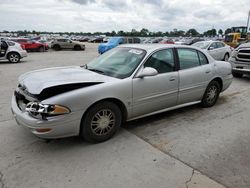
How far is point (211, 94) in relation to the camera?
208 inches

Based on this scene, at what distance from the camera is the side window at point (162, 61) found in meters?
4.08

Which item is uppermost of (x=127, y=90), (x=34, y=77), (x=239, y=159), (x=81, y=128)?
(x=34, y=77)

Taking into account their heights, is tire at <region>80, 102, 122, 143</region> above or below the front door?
below

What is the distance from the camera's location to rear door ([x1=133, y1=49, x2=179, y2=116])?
12.7 ft

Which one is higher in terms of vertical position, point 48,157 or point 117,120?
point 117,120

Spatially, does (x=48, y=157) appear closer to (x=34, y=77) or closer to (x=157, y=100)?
(x=34, y=77)

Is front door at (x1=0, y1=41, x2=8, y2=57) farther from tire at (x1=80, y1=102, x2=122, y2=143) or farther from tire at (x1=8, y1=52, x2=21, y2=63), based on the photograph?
tire at (x1=80, y1=102, x2=122, y2=143)

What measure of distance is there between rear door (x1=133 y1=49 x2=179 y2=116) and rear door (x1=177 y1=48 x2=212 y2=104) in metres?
0.20

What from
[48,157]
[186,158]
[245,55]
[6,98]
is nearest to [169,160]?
[186,158]

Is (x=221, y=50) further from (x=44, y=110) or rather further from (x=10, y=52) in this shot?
(x=10, y=52)

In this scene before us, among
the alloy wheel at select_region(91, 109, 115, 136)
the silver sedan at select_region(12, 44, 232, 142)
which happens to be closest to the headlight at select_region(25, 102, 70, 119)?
the silver sedan at select_region(12, 44, 232, 142)

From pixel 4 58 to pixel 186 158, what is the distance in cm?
1389

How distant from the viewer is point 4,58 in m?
13.9

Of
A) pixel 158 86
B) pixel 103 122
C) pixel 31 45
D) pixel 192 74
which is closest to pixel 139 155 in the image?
pixel 103 122
